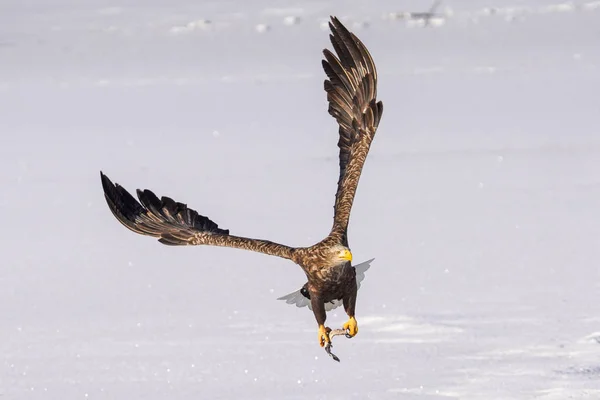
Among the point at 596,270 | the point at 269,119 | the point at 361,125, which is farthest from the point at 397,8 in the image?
the point at 361,125

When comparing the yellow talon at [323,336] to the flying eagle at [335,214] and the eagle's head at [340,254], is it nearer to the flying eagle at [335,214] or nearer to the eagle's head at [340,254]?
the flying eagle at [335,214]

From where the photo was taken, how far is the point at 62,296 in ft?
38.0

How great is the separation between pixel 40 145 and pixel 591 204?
26.7ft

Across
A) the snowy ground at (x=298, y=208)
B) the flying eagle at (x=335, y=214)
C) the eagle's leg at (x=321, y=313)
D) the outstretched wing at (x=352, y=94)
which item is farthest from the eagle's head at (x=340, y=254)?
the snowy ground at (x=298, y=208)

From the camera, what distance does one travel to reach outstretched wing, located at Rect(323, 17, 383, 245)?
9.23m

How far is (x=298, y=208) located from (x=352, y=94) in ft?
15.3

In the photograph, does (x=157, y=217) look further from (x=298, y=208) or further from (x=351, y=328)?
(x=298, y=208)

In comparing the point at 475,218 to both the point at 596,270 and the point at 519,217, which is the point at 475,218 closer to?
the point at 519,217

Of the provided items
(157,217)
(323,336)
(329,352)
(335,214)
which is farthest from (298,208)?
(329,352)

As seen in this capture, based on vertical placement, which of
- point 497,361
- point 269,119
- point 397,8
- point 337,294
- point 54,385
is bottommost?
point 397,8

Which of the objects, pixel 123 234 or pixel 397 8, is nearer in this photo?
pixel 123 234

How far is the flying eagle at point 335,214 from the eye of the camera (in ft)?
26.0

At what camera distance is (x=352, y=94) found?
9516mm

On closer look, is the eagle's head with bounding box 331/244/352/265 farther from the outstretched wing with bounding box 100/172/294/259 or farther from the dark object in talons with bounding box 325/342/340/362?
the outstretched wing with bounding box 100/172/294/259
